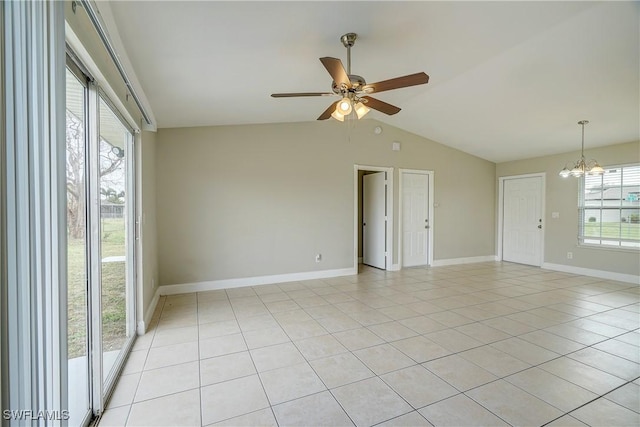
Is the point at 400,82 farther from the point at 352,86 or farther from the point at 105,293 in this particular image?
the point at 105,293

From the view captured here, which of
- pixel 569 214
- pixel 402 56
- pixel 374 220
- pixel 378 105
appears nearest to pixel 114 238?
pixel 378 105

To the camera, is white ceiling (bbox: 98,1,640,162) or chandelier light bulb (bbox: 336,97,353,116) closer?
white ceiling (bbox: 98,1,640,162)

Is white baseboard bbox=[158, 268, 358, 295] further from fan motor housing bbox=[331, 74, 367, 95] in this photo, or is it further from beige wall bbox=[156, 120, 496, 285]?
fan motor housing bbox=[331, 74, 367, 95]

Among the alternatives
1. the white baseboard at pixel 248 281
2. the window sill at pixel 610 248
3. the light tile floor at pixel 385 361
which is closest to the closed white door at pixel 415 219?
the white baseboard at pixel 248 281

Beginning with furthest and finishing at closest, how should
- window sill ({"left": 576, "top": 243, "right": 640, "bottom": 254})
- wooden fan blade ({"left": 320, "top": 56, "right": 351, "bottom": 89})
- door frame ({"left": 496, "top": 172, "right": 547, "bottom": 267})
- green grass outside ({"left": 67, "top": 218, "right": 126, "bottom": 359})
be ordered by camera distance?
door frame ({"left": 496, "top": 172, "right": 547, "bottom": 267}) < window sill ({"left": 576, "top": 243, "right": 640, "bottom": 254}) < wooden fan blade ({"left": 320, "top": 56, "right": 351, "bottom": 89}) < green grass outside ({"left": 67, "top": 218, "right": 126, "bottom": 359})

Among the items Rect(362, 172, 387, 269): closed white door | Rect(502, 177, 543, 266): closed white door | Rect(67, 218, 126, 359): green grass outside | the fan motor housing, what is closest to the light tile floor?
Rect(67, 218, 126, 359): green grass outside

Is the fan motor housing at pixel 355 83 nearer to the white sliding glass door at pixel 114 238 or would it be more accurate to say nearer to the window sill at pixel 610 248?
the white sliding glass door at pixel 114 238

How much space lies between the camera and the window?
4980 millimetres

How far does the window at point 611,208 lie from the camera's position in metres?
4.98

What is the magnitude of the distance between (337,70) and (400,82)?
1.77 ft

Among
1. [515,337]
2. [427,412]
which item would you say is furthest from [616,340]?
[427,412]

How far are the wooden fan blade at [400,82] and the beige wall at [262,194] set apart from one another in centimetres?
266

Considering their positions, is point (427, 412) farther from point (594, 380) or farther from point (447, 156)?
point (447, 156)

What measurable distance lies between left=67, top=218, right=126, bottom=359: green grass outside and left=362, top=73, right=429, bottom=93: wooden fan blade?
7.87 ft
